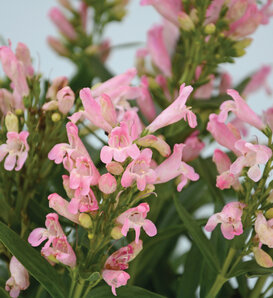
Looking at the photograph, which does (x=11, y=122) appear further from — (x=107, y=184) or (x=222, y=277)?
(x=222, y=277)

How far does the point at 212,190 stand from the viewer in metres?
0.65

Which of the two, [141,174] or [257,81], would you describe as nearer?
[141,174]

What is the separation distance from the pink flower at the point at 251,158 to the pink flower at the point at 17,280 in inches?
8.4

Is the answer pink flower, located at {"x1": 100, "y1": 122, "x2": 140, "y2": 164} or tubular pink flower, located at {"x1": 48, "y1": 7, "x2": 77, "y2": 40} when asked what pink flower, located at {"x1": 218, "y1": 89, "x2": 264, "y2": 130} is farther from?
tubular pink flower, located at {"x1": 48, "y1": 7, "x2": 77, "y2": 40}

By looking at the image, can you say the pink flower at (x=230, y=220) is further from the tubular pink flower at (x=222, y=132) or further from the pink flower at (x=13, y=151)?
the pink flower at (x=13, y=151)

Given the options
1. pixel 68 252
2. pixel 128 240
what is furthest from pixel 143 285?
pixel 68 252

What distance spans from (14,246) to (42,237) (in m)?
0.03

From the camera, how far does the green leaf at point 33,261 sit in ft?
1.61

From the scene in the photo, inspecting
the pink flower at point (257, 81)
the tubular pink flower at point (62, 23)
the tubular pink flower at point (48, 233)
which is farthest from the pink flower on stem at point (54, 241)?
the tubular pink flower at point (62, 23)

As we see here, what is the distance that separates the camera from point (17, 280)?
519 mm

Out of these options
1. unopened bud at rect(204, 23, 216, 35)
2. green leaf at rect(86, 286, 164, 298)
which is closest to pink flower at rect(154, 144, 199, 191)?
green leaf at rect(86, 286, 164, 298)

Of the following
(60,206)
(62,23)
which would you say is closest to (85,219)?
(60,206)

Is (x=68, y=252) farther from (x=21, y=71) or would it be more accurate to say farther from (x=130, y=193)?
(x=21, y=71)

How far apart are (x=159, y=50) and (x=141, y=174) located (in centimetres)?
36
